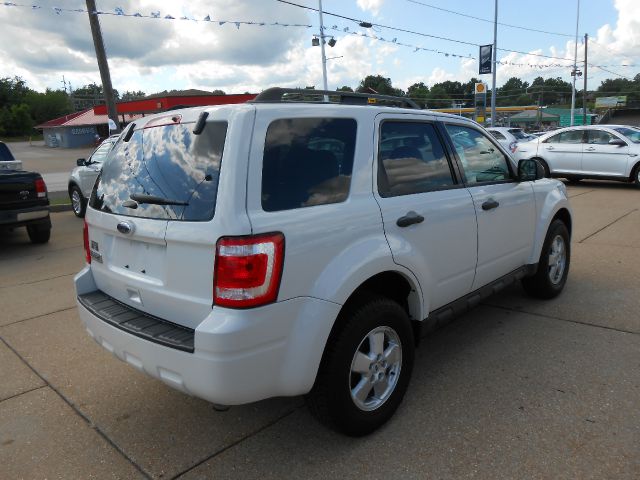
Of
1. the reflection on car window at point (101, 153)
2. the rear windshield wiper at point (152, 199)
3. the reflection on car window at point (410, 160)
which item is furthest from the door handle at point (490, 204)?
the reflection on car window at point (101, 153)

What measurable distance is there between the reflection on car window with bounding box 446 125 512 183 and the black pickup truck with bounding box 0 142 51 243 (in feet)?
22.4

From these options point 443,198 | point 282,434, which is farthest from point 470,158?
point 282,434

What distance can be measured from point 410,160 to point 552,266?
2.43m

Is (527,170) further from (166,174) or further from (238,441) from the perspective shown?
(238,441)

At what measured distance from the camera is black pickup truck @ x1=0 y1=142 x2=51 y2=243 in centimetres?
755

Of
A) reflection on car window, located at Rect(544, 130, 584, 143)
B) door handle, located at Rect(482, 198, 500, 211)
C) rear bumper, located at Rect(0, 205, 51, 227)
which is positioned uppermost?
door handle, located at Rect(482, 198, 500, 211)

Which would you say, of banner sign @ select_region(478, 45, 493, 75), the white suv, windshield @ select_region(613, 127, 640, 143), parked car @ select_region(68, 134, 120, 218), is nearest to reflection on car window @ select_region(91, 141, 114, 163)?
parked car @ select_region(68, 134, 120, 218)

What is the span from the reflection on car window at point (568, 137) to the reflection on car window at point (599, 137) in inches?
9.7

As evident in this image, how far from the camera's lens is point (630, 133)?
13.6 metres

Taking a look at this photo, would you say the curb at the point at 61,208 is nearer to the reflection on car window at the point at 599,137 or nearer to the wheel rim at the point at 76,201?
the wheel rim at the point at 76,201

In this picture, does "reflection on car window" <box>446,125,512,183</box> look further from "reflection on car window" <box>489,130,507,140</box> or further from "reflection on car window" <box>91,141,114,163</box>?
"reflection on car window" <box>489,130,507,140</box>

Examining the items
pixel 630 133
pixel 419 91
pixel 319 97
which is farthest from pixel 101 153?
pixel 419 91

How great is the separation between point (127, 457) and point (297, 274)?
1.42 m

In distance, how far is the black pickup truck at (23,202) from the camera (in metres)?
7.55
